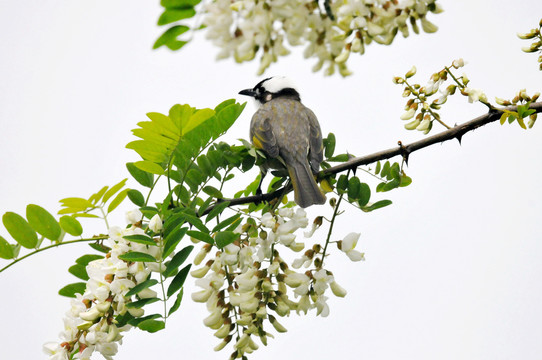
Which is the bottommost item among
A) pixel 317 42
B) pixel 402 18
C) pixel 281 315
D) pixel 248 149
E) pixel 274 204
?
pixel 281 315

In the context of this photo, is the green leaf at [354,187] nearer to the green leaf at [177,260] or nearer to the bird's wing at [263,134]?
the green leaf at [177,260]

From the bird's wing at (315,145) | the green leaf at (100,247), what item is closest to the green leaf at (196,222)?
the green leaf at (100,247)

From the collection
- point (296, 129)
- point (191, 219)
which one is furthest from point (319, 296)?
point (296, 129)

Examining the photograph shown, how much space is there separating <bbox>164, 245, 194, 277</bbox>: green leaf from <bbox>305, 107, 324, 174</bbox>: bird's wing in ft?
3.31

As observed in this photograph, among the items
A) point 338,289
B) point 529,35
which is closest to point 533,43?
point 529,35

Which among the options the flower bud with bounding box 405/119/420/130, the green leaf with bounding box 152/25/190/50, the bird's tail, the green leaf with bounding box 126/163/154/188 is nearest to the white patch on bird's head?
the bird's tail

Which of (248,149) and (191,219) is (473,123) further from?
(191,219)

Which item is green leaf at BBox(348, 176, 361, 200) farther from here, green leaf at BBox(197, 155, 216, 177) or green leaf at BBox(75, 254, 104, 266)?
green leaf at BBox(75, 254, 104, 266)

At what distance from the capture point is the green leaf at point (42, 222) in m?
2.41

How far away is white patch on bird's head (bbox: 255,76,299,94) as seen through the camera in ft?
15.7

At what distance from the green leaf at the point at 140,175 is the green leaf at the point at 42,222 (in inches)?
13.7

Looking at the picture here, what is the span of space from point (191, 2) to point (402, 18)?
1.53ft

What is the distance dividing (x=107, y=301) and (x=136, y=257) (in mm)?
179

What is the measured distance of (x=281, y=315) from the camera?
86.7 inches
